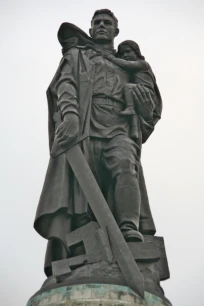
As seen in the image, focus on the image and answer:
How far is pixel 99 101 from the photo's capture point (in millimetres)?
14227

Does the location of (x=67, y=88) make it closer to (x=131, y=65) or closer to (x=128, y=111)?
(x=128, y=111)

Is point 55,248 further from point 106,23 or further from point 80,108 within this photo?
point 106,23

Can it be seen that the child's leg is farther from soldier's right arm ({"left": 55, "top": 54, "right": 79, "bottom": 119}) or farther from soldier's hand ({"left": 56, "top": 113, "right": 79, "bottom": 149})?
soldier's hand ({"left": 56, "top": 113, "right": 79, "bottom": 149})

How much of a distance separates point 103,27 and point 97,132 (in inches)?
124

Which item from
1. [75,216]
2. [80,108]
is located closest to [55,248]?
[75,216]

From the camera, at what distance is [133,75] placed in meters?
15.1

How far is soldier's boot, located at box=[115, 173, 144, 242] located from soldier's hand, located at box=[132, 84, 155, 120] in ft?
6.35

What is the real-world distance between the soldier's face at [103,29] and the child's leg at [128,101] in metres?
1.69

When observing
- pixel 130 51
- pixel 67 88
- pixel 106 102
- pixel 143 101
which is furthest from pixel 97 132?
pixel 130 51

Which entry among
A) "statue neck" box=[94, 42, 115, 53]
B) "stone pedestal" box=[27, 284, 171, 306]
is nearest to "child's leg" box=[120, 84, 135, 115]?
"statue neck" box=[94, 42, 115, 53]

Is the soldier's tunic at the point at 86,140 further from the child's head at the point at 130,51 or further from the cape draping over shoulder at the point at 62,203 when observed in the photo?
the child's head at the point at 130,51

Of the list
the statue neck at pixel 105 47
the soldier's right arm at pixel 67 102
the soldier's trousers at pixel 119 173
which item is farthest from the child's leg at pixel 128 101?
the statue neck at pixel 105 47

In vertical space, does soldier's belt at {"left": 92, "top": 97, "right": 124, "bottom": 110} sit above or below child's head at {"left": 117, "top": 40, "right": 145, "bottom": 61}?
below

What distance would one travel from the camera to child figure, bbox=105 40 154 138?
14.2 meters
